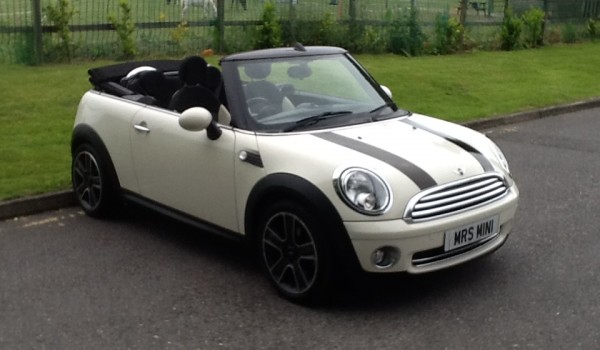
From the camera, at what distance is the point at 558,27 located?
71.1ft

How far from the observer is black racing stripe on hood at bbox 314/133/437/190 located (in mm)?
5113

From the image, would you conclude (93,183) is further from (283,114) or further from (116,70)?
(283,114)

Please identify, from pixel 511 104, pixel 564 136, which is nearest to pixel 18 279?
pixel 564 136

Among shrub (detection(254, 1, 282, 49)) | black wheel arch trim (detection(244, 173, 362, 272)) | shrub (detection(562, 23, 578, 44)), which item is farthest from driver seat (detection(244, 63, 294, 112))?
shrub (detection(562, 23, 578, 44))

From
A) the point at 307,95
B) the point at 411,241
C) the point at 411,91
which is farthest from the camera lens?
the point at 411,91

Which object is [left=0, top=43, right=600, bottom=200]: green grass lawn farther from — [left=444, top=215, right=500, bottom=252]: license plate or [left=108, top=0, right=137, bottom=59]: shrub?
[left=444, top=215, right=500, bottom=252]: license plate

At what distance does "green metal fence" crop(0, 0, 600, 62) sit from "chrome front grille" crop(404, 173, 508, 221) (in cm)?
997

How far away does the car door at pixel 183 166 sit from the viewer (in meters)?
5.71

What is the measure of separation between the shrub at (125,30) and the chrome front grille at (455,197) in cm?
1014

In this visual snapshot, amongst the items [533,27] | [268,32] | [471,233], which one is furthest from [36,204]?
[533,27]

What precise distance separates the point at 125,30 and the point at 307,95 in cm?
917

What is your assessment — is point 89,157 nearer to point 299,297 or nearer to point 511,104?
point 299,297

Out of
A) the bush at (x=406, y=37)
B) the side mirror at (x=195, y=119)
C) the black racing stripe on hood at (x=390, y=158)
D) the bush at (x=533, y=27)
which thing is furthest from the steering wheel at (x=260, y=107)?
the bush at (x=533, y=27)

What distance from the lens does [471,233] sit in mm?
5270
